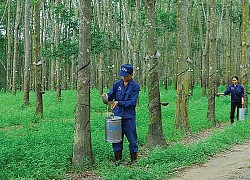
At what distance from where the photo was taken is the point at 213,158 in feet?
27.2

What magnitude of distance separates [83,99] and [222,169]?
2785 millimetres

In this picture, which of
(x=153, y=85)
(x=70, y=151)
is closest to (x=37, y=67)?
(x=153, y=85)

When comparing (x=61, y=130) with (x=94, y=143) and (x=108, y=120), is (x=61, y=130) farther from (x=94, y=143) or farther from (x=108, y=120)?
(x=108, y=120)

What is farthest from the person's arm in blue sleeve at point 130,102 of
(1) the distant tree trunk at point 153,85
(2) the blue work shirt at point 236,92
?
(2) the blue work shirt at point 236,92

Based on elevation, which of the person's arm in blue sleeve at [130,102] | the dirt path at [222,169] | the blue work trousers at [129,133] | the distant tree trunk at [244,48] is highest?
the distant tree trunk at [244,48]

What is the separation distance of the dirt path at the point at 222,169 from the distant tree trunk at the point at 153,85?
4.57 ft

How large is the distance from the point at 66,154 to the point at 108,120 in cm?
108

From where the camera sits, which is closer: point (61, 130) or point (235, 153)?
point (235, 153)

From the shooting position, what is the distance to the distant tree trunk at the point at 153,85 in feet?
28.7

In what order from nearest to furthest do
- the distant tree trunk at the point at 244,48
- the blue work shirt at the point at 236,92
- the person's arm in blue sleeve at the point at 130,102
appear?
the person's arm in blue sleeve at the point at 130,102
the blue work shirt at the point at 236,92
the distant tree trunk at the point at 244,48

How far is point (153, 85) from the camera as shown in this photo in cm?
873

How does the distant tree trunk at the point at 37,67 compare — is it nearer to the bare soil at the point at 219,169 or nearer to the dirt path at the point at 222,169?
the bare soil at the point at 219,169

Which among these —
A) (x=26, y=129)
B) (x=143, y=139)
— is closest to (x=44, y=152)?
(x=143, y=139)

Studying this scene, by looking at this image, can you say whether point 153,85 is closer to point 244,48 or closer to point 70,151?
point 70,151
